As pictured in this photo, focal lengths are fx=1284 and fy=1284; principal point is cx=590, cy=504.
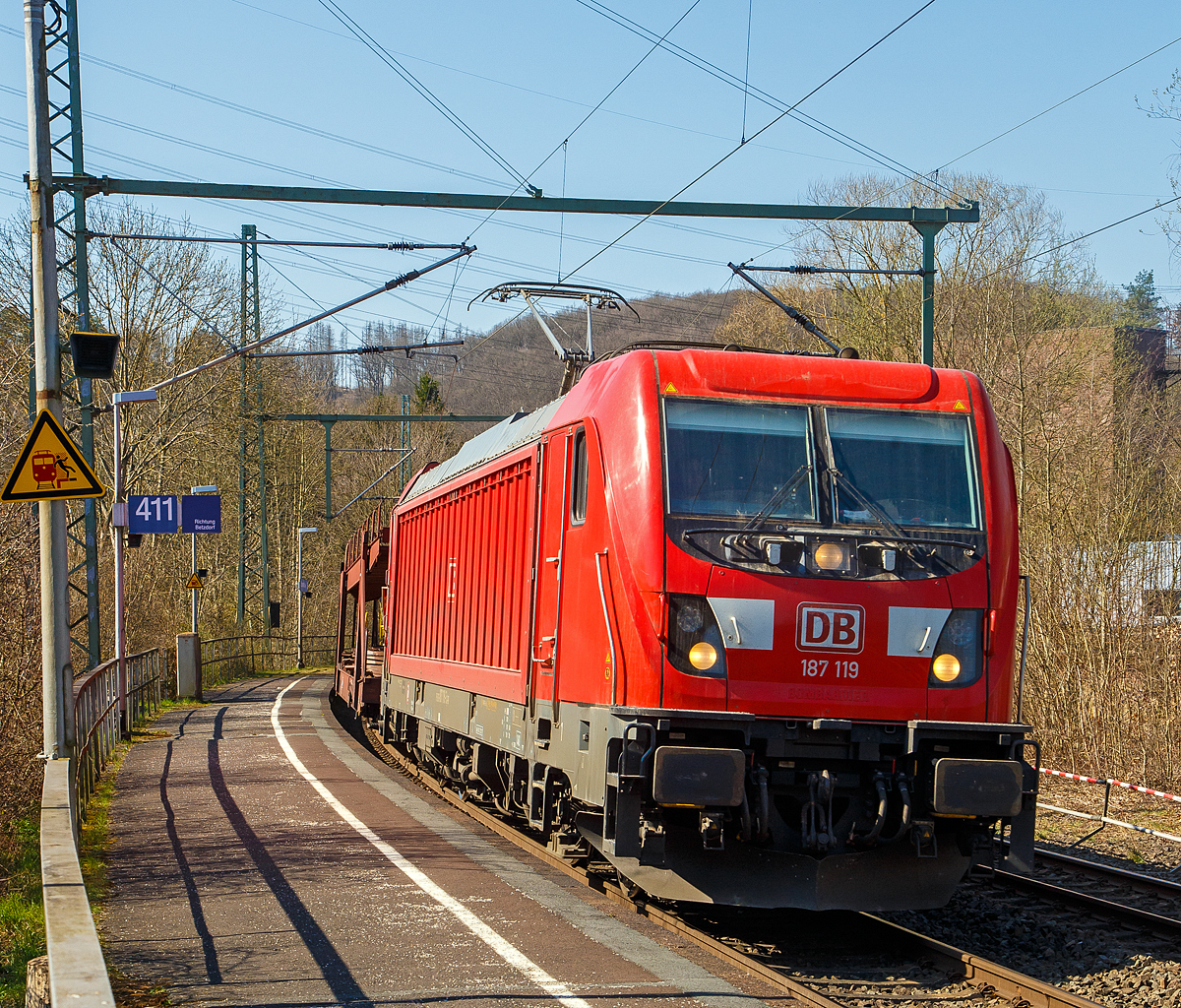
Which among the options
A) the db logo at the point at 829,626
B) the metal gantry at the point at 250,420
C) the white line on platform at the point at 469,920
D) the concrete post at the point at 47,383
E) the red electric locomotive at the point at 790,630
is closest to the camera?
the white line on platform at the point at 469,920

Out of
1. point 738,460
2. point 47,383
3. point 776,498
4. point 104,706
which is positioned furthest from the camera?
point 104,706

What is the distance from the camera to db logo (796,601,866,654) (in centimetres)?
723

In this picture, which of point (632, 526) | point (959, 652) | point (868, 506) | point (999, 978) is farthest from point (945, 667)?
point (632, 526)

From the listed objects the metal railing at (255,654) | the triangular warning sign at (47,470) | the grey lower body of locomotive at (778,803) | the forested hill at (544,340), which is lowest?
the metal railing at (255,654)

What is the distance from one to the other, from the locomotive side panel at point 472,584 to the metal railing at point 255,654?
17499 millimetres

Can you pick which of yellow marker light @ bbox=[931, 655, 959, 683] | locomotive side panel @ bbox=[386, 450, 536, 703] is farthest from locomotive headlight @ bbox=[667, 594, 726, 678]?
locomotive side panel @ bbox=[386, 450, 536, 703]

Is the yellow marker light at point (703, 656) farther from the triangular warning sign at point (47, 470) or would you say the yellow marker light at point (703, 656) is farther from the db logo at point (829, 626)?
the triangular warning sign at point (47, 470)

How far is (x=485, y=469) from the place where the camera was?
37.4 feet

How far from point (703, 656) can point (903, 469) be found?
5.88 feet

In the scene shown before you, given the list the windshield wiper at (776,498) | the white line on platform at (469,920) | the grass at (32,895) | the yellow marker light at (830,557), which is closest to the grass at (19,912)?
the grass at (32,895)

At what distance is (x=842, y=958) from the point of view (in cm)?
763

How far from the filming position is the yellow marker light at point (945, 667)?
7371 mm

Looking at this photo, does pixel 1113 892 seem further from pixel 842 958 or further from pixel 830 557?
pixel 830 557

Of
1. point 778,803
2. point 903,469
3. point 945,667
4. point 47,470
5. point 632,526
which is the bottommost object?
point 778,803
